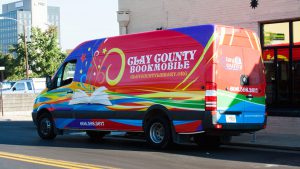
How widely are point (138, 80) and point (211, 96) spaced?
2443 millimetres

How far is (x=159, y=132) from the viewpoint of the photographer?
41.4ft

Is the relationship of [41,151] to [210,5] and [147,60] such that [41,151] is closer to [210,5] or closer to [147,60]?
[147,60]

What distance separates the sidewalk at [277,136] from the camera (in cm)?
1292

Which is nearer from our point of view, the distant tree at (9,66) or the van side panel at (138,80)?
the van side panel at (138,80)

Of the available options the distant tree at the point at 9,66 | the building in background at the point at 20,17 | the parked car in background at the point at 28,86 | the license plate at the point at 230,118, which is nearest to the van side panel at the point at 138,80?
the license plate at the point at 230,118

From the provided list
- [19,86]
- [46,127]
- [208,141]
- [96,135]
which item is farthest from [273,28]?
[19,86]

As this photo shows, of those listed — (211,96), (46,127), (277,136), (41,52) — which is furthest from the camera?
(41,52)

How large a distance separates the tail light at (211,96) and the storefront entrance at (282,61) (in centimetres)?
505

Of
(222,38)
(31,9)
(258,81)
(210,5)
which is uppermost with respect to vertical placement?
Result: (31,9)

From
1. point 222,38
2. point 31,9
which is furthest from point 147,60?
point 31,9

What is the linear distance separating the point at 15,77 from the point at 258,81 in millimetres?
46377

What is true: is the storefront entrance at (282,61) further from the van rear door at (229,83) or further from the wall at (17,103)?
the wall at (17,103)

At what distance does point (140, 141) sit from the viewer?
15055 millimetres

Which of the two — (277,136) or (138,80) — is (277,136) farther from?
(138,80)
